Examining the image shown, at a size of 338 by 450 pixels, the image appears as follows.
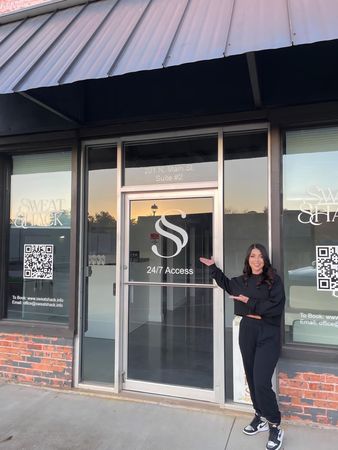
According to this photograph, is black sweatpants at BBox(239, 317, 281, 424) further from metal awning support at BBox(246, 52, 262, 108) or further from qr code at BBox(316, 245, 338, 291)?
metal awning support at BBox(246, 52, 262, 108)

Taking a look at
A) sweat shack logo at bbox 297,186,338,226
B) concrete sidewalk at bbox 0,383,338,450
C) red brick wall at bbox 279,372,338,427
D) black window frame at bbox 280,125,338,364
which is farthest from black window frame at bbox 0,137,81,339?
sweat shack logo at bbox 297,186,338,226

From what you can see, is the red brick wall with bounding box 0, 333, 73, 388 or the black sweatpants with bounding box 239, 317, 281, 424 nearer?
the black sweatpants with bounding box 239, 317, 281, 424

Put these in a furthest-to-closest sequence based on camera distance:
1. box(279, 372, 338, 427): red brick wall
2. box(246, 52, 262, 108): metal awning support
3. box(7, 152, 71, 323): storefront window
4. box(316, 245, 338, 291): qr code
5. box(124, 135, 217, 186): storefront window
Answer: box(7, 152, 71, 323): storefront window < box(124, 135, 217, 186): storefront window < box(316, 245, 338, 291): qr code < box(279, 372, 338, 427): red brick wall < box(246, 52, 262, 108): metal awning support

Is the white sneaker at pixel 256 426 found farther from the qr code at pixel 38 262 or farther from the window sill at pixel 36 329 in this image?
the qr code at pixel 38 262

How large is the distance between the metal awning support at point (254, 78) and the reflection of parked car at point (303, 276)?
162 centimetres

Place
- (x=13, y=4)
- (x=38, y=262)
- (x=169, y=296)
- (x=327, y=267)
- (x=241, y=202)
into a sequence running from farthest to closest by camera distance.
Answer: (x=13, y=4) < (x=38, y=262) < (x=169, y=296) < (x=241, y=202) < (x=327, y=267)

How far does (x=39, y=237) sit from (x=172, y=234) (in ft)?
5.53

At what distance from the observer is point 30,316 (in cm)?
500

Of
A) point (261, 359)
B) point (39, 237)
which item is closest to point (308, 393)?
point (261, 359)

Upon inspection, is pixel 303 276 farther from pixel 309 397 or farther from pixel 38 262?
pixel 38 262

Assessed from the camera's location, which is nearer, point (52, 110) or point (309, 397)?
point (309, 397)

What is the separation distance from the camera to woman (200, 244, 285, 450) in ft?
10.9

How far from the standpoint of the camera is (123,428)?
3.68 meters

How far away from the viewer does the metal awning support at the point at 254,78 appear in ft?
10.3
